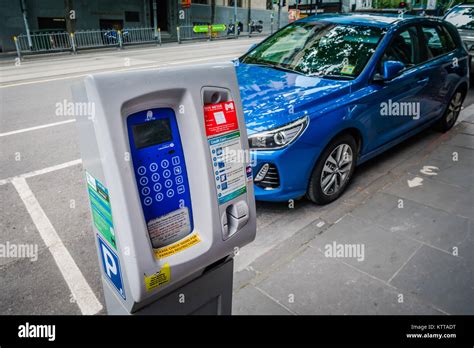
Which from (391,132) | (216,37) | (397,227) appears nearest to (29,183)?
(397,227)

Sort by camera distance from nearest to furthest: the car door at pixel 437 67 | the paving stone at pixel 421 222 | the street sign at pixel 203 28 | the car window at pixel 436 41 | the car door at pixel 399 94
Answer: the paving stone at pixel 421 222 < the car door at pixel 399 94 < the car door at pixel 437 67 < the car window at pixel 436 41 < the street sign at pixel 203 28

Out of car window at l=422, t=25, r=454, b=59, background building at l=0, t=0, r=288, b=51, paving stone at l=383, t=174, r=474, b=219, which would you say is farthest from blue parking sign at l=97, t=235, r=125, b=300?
background building at l=0, t=0, r=288, b=51

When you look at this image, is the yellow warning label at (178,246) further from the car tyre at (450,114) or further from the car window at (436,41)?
the car tyre at (450,114)

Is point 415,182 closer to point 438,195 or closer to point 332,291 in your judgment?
point 438,195

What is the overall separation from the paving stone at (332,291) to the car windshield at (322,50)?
204 centimetres

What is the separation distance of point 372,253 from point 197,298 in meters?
1.96

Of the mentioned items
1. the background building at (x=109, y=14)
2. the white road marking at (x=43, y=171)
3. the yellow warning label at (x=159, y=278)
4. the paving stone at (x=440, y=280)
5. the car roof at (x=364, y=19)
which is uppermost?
the background building at (x=109, y=14)

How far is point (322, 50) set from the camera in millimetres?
4207

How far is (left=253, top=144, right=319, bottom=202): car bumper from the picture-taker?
3.17 metres

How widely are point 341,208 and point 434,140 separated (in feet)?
9.29

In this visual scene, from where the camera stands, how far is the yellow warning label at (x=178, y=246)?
1286mm

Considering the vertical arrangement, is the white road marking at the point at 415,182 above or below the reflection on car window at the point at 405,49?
below

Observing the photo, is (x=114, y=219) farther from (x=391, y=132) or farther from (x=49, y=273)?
(x=391, y=132)

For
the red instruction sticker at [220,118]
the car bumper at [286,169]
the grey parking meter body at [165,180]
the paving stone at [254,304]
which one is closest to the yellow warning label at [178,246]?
the grey parking meter body at [165,180]
